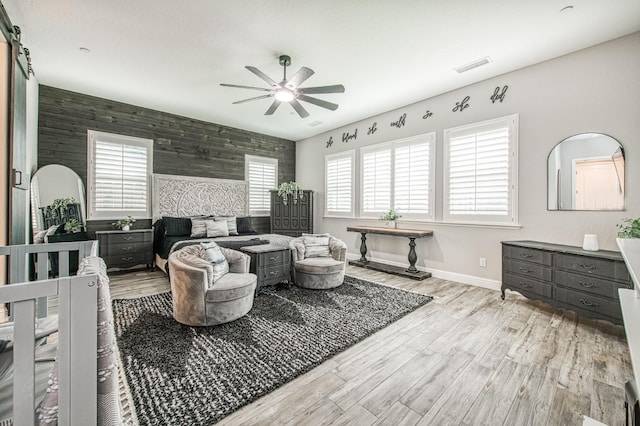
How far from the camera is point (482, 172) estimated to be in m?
4.13

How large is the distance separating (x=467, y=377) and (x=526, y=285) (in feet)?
6.46

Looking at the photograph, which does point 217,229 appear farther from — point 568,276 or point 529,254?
point 568,276

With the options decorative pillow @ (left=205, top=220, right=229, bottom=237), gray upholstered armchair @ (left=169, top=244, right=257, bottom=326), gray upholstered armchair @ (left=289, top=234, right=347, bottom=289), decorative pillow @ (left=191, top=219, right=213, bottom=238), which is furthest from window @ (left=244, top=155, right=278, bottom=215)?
gray upholstered armchair @ (left=169, top=244, right=257, bottom=326)

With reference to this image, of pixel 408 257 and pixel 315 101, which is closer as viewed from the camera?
pixel 315 101

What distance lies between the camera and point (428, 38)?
306 centimetres

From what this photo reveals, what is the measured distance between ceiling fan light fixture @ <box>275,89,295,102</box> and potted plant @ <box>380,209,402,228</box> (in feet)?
9.31

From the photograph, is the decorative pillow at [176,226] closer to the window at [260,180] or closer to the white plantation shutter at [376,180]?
the window at [260,180]

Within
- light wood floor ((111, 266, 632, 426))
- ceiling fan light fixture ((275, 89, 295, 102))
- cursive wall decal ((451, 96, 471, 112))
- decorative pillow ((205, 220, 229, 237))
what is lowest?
light wood floor ((111, 266, 632, 426))

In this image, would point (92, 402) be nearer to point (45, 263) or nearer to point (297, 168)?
point (45, 263)

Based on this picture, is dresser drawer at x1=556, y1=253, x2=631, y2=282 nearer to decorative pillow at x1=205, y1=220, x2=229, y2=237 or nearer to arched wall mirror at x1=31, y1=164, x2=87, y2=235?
decorative pillow at x1=205, y1=220, x2=229, y2=237

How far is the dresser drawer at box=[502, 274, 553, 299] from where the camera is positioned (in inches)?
124

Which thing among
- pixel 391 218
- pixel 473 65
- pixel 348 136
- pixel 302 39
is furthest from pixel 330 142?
pixel 302 39

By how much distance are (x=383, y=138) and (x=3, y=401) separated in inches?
221

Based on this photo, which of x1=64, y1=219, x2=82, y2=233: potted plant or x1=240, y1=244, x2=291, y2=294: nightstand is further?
x1=64, y1=219, x2=82, y2=233: potted plant
